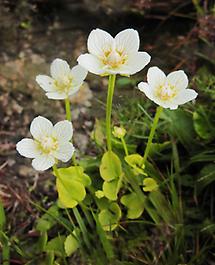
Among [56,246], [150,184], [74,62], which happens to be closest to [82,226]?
[56,246]

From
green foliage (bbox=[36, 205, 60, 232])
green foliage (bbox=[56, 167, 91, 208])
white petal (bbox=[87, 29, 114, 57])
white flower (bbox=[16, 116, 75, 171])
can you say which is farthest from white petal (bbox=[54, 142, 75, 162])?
green foliage (bbox=[36, 205, 60, 232])

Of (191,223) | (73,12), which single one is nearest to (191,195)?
(191,223)

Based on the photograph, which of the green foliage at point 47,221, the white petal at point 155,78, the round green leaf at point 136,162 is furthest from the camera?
the green foliage at point 47,221

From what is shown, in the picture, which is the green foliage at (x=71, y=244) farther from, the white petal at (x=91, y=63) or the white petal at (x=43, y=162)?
the white petal at (x=91, y=63)

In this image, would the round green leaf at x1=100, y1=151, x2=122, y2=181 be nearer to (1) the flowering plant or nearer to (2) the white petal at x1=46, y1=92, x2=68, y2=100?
(1) the flowering plant

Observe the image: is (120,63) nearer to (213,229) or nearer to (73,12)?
(213,229)

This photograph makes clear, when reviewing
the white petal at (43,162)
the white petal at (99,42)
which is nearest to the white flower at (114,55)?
the white petal at (99,42)

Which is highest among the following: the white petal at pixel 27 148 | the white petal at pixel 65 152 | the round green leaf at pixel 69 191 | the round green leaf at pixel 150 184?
the white petal at pixel 65 152

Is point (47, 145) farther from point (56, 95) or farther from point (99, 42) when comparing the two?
point (99, 42)
